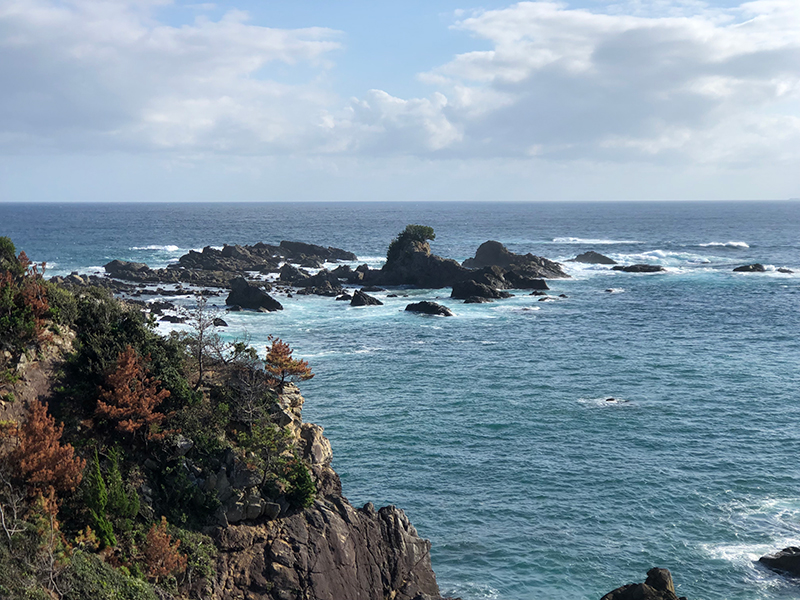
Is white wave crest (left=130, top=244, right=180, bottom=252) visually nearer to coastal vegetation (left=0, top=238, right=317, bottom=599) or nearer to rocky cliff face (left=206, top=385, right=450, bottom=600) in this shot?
coastal vegetation (left=0, top=238, right=317, bottom=599)

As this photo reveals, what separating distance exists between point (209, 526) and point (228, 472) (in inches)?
84.4

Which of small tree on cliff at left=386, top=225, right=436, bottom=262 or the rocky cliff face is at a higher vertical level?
small tree on cliff at left=386, top=225, right=436, bottom=262

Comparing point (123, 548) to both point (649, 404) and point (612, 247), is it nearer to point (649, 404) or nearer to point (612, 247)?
point (649, 404)

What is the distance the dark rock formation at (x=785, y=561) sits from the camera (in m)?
30.8

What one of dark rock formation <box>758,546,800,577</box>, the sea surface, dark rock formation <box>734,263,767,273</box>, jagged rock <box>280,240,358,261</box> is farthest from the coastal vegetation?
jagged rock <box>280,240,358,261</box>

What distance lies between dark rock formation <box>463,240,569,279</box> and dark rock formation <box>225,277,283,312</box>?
47.2 meters

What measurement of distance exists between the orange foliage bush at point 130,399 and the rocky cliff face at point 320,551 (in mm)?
4733

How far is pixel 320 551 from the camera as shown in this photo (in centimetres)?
2627

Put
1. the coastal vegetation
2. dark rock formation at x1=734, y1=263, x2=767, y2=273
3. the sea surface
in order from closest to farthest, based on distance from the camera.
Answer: the coastal vegetation, the sea surface, dark rock formation at x1=734, y1=263, x2=767, y2=273

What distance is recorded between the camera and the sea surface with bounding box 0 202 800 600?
108ft

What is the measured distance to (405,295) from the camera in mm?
103188

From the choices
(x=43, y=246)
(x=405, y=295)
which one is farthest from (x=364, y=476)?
(x=43, y=246)

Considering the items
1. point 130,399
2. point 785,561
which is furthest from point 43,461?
point 785,561

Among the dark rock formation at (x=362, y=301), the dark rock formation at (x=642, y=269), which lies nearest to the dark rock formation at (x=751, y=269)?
the dark rock formation at (x=642, y=269)
